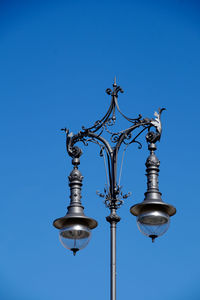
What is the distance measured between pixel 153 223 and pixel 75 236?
1.33 m

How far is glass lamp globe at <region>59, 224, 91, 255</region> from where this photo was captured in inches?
502

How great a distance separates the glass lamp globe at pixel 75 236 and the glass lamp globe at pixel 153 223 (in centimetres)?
96

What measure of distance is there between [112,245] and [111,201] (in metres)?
0.79

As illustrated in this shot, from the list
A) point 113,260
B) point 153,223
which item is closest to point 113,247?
point 113,260

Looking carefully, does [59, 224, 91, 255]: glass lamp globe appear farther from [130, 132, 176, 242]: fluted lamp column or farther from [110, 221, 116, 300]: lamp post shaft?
[130, 132, 176, 242]: fluted lamp column

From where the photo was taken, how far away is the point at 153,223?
12445 millimetres

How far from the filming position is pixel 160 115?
13.5 metres

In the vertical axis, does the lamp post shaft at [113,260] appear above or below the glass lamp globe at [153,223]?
below

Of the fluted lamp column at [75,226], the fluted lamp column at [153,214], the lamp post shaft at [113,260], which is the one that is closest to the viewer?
the lamp post shaft at [113,260]

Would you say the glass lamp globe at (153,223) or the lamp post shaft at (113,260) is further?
the glass lamp globe at (153,223)

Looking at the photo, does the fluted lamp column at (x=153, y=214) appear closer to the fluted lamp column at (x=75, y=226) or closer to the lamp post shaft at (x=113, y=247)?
the lamp post shaft at (x=113, y=247)

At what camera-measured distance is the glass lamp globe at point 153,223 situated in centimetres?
1241

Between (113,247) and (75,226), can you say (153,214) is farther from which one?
(75,226)

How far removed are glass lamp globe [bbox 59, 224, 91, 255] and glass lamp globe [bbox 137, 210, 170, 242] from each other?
3.15ft
